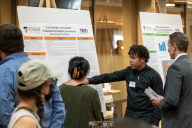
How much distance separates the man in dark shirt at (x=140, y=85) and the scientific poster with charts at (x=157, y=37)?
87 cm

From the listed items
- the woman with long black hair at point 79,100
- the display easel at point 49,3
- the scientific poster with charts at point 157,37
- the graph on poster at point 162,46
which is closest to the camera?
the woman with long black hair at point 79,100

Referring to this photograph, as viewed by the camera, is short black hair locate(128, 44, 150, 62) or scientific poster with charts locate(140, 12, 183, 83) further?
scientific poster with charts locate(140, 12, 183, 83)

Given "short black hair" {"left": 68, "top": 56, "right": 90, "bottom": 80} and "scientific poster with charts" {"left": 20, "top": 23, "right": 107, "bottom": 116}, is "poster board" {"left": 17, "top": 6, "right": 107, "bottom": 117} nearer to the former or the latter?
"scientific poster with charts" {"left": 20, "top": 23, "right": 107, "bottom": 116}

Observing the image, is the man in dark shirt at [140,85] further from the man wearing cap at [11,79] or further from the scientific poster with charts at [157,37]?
the man wearing cap at [11,79]

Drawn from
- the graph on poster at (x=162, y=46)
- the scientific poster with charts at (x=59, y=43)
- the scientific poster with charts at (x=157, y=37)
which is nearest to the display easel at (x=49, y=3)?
the scientific poster with charts at (x=59, y=43)

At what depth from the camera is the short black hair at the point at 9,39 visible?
161cm

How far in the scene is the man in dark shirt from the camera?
273cm

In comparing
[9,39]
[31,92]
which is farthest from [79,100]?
[31,92]

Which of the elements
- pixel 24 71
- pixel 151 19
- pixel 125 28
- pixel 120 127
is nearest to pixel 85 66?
pixel 24 71

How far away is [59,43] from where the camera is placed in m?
2.84

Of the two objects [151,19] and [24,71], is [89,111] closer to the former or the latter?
[24,71]

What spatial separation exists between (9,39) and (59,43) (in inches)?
48.6

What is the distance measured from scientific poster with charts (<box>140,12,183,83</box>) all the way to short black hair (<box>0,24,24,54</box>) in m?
2.48

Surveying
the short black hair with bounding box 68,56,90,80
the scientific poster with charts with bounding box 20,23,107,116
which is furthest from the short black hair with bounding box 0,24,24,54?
the scientific poster with charts with bounding box 20,23,107,116
